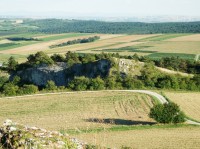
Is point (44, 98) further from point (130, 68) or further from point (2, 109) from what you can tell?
point (130, 68)

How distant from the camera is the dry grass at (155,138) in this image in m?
29.2

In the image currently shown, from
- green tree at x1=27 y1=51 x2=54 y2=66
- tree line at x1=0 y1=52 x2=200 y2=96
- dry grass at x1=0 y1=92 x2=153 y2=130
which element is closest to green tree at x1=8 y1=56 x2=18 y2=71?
green tree at x1=27 y1=51 x2=54 y2=66

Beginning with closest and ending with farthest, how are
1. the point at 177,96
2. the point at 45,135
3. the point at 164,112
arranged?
1. the point at 45,135
2. the point at 164,112
3. the point at 177,96

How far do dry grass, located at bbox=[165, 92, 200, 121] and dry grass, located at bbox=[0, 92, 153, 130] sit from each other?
4331mm

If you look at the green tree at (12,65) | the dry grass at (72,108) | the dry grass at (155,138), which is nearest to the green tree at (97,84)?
the dry grass at (72,108)

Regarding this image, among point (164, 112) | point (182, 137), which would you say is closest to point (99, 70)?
point (164, 112)

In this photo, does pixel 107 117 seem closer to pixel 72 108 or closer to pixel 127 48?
pixel 72 108

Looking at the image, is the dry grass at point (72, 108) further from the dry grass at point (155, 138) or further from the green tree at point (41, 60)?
the green tree at point (41, 60)

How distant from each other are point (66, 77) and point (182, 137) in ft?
153

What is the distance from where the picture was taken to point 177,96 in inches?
2293

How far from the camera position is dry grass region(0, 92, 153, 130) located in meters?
44.0

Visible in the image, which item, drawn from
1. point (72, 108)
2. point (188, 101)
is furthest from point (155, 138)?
point (188, 101)

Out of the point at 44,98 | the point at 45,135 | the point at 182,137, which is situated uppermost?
the point at 45,135

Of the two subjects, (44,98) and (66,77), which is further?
(66,77)
